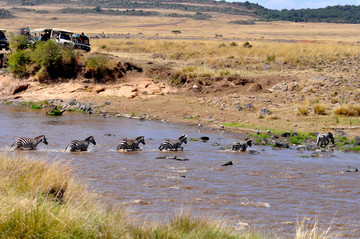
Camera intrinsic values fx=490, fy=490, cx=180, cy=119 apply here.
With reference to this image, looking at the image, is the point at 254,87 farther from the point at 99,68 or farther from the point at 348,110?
the point at 99,68

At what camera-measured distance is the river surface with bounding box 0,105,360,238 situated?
29.2ft

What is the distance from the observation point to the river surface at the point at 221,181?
29.2ft

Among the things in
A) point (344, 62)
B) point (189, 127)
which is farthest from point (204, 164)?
point (344, 62)

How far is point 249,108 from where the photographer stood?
2444 cm

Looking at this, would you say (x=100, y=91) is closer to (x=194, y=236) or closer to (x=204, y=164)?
(x=204, y=164)

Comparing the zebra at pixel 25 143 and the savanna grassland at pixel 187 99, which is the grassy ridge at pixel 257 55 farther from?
the zebra at pixel 25 143

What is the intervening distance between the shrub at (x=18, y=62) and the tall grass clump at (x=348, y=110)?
2119cm

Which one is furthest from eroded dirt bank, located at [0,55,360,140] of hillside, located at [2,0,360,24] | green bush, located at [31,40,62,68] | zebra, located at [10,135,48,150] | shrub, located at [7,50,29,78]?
hillside, located at [2,0,360,24]

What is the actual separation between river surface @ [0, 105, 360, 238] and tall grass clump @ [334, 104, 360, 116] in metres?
5.86

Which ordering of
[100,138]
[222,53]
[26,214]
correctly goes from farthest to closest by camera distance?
[222,53] < [100,138] < [26,214]

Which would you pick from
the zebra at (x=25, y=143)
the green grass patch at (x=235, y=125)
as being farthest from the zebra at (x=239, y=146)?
the zebra at (x=25, y=143)

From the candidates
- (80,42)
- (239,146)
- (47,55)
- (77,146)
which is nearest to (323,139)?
(239,146)

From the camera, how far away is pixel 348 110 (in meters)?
22.0

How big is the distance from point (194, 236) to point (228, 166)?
24.4 feet
